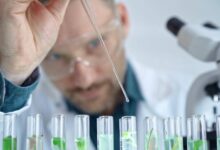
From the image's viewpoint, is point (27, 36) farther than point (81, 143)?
Yes

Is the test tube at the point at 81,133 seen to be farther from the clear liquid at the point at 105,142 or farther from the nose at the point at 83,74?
the nose at the point at 83,74

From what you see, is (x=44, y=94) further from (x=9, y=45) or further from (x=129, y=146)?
(x=129, y=146)

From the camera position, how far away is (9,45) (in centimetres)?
76

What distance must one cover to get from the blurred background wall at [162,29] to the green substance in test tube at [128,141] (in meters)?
1.38

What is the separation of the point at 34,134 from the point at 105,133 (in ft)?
0.35

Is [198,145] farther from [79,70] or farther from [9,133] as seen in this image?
[79,70]

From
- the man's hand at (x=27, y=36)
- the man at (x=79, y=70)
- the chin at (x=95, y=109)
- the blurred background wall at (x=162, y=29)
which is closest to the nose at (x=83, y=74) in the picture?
the man at (x=79, y=70)

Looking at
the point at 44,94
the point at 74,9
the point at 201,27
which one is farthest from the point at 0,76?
the point at 44,94

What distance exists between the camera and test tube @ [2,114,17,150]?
0.67 m

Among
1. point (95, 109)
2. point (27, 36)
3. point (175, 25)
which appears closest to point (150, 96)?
point (95, 109)

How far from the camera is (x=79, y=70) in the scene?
1.39 m

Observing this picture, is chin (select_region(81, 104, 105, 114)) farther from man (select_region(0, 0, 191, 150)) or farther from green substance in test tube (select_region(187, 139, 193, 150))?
green substance in test tube (select_region(187, 139, 193, 150))

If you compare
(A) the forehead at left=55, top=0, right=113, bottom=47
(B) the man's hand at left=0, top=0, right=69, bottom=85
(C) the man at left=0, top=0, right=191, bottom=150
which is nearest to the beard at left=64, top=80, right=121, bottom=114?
(C) the man at left=0, top=0, right=191, bottom=150

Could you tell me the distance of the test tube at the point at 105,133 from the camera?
2.20 ft
